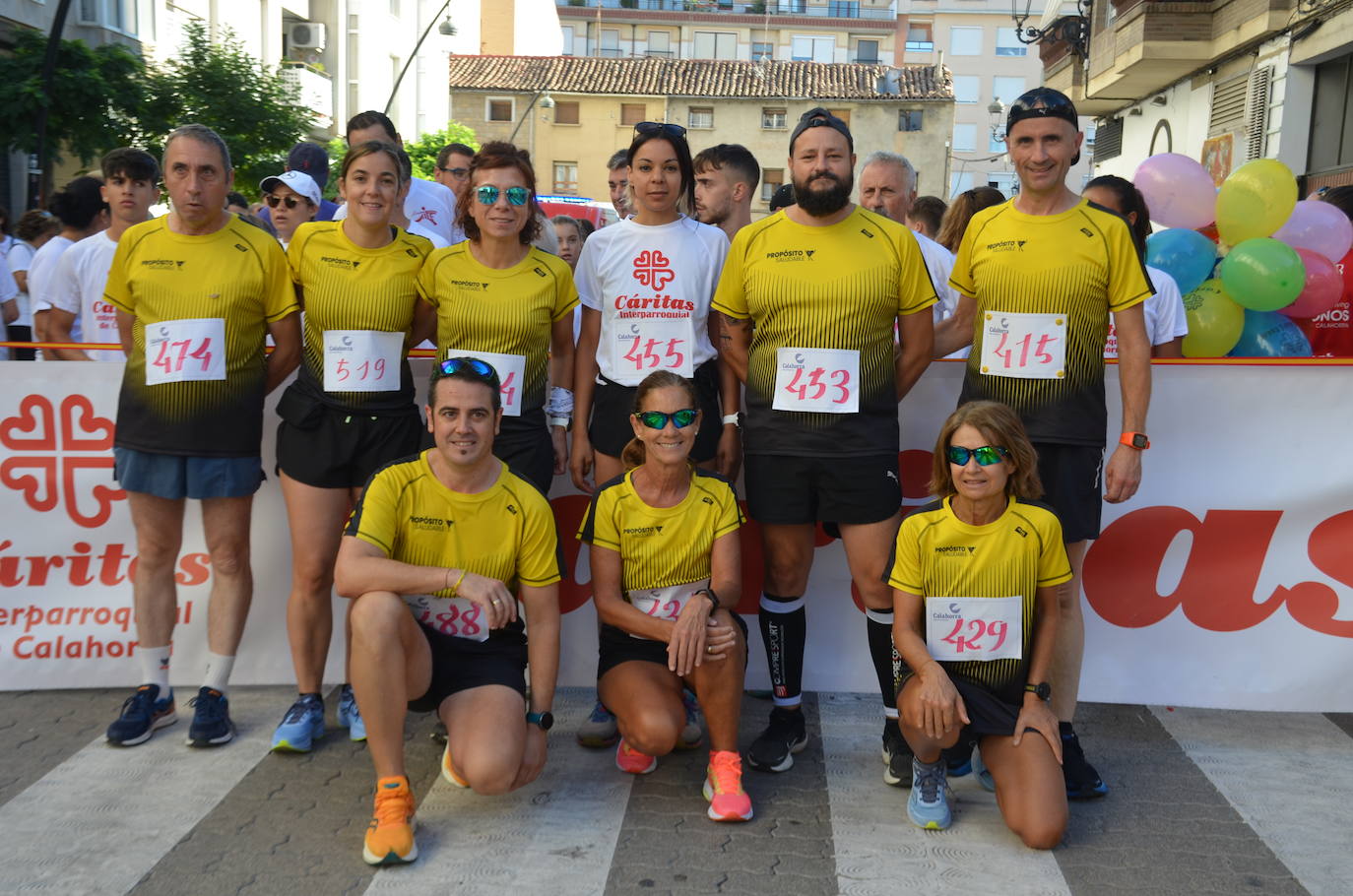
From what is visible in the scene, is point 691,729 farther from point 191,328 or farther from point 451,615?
point 191,328

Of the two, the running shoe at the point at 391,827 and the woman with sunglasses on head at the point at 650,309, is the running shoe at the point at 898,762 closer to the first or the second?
the woman with sunglasses on head at the point at 650,309

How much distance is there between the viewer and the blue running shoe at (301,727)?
462 cm

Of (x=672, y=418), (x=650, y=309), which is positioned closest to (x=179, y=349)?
(x=650, y=309)

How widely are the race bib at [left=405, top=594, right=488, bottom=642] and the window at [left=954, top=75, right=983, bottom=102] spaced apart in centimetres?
7972

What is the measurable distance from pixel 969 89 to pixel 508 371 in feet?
262

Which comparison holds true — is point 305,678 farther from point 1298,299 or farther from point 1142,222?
point 1298,299

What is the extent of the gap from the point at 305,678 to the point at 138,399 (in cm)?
119

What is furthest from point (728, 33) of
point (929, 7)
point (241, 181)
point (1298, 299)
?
point (1298, 299)

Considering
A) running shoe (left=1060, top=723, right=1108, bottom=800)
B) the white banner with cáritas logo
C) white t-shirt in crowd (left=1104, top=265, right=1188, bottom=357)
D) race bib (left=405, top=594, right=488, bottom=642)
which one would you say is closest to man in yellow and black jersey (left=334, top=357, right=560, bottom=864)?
race bib (left=405, top=594, right=488, bottom=642)

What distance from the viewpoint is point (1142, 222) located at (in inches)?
211

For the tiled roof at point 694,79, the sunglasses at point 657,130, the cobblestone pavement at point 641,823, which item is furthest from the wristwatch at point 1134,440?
the tiled roof at point 694,79

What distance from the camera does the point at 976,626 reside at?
413 centimetres

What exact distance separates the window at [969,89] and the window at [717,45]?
15714mm

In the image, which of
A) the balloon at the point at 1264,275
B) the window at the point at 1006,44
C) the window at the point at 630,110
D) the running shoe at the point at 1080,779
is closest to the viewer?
the running shoe at the point at 1080,779
